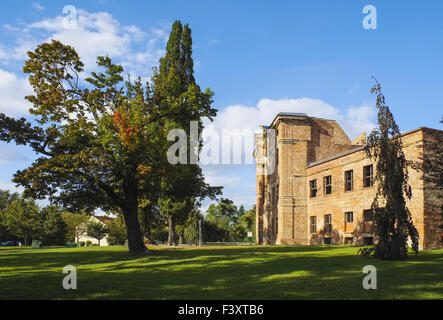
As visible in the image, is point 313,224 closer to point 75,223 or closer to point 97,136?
point 97,136

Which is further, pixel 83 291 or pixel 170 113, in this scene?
pixel 170 113

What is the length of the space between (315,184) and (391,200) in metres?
20.8

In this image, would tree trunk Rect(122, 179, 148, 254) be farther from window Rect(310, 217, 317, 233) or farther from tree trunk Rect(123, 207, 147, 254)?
window Rect(310, 217, 317, 233)

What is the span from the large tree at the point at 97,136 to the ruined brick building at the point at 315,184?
1327 cm

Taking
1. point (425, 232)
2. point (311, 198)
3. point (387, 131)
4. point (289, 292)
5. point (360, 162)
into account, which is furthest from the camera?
point (311, 198)

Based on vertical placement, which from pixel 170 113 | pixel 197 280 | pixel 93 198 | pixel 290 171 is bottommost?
pixel 197 280

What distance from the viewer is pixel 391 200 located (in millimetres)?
15664

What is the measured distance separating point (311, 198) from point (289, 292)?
28.9 metres

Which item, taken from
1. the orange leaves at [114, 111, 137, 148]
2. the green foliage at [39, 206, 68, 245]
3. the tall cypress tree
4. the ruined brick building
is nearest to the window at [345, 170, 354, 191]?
the ruined brick building

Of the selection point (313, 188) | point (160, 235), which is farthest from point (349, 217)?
point (160, 235)

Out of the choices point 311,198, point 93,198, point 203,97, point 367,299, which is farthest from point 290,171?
point 367,299

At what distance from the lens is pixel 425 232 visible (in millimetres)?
22859
